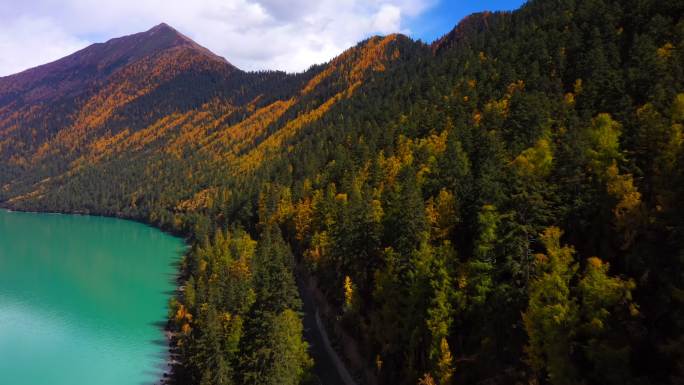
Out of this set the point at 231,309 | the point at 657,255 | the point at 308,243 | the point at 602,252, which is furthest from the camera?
the point at 308,243

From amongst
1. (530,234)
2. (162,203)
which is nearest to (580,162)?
(530,234)

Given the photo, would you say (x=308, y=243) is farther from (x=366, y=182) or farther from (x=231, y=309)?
(x=231, y=309)

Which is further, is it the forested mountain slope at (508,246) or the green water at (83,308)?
the green water at (83,308)

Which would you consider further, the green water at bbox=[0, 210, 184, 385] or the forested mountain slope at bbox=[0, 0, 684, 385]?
the green water at bbox=[0, 210, 184, 385]

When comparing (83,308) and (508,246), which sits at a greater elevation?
(508,246)

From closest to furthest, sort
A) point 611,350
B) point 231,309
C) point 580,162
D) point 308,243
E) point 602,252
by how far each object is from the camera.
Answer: point 611,350 → point 602,252 → point 580,162 → point 231,309 → point 308,243

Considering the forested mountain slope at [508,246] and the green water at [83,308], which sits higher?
the forested mountain slope at [508,246]

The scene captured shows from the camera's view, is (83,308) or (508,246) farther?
(83,308)

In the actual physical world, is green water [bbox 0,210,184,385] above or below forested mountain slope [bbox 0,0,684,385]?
below
